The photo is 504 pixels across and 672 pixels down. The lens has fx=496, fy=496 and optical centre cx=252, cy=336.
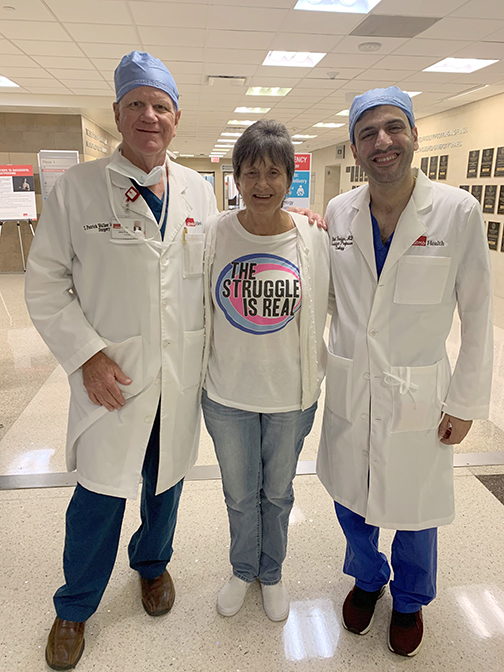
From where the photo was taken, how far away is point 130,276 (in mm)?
1541

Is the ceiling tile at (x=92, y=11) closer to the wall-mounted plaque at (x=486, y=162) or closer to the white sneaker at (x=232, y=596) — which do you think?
the white sneaker at (x=232, y=596)

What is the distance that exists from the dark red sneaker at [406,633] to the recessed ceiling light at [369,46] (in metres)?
5.55

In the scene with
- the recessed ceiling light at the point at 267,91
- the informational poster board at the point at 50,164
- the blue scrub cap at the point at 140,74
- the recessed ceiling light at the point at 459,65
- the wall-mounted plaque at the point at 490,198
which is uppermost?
the recessed ceiling light at the point at 267,91

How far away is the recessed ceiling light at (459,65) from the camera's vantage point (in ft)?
20.5

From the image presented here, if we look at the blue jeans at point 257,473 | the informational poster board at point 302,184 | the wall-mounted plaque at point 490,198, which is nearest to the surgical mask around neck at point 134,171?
the blue jeans at point 257,473

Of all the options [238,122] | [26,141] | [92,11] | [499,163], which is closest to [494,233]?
[499,163]

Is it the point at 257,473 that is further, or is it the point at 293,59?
the point at 293,59

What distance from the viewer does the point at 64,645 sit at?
1.61m

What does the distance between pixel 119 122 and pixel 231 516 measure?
1.39 meters

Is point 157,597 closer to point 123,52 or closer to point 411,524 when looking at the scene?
point 411,524

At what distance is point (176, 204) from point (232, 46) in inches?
184

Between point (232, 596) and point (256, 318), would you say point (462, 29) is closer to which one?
point (256, 318)

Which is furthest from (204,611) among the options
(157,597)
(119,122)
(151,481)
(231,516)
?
(119,122)

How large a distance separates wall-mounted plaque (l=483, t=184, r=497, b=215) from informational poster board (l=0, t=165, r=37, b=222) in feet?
25.4
